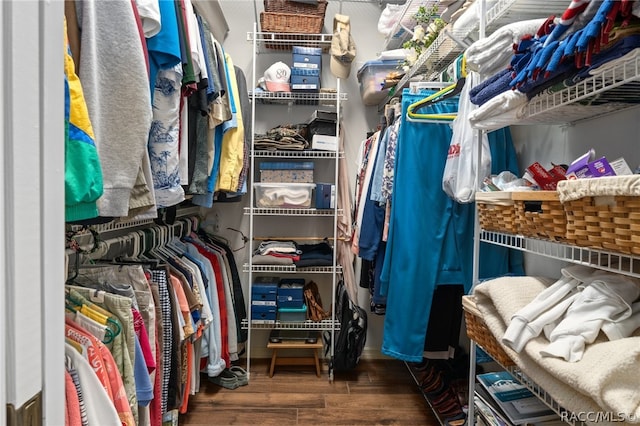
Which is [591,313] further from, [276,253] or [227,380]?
[227,380]

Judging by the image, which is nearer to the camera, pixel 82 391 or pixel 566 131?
pixel 82 391

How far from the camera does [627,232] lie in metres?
0.74

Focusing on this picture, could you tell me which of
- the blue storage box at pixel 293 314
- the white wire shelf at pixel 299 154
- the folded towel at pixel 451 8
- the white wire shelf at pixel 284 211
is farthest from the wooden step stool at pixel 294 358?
the folded towel at pixel 451 8

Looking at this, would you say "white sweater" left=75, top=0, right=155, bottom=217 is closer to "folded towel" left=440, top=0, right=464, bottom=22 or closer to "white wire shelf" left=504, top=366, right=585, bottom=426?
"white wire shelf" left=504, top=366, right=585, bottom=426

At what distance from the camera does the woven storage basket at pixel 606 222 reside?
0.72m

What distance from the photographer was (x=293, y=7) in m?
2.59

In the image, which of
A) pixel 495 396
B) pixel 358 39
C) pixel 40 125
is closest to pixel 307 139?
pixel 358 39

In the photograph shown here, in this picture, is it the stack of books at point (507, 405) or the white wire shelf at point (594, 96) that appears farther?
the stack of books at point (507, 405)

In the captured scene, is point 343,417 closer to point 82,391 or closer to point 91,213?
point 82,391

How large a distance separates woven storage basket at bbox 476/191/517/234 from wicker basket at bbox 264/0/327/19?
183cm

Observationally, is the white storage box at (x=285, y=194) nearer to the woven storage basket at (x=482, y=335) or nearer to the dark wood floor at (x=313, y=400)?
the dark wood floor at (x=313, y=400)

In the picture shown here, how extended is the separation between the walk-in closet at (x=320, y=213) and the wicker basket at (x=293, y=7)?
2 centimetres

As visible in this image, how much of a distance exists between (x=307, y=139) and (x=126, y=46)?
5.97ft

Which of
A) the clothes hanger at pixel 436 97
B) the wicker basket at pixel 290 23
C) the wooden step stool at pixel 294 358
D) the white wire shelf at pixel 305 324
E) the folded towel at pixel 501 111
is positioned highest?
the wicker basket at pixel 290 23
